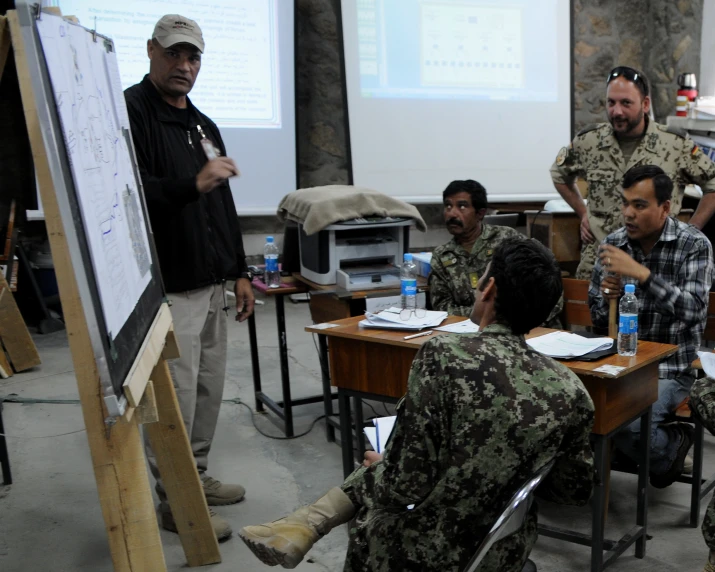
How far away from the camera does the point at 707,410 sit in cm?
177

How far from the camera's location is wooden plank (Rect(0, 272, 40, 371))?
414cm

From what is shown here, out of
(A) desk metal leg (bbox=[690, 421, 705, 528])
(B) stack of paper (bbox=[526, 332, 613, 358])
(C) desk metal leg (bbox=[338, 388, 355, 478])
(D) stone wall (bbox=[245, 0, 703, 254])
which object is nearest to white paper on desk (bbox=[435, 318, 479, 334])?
(B) stack of paper (bbox=[526, 332, 613, 358])

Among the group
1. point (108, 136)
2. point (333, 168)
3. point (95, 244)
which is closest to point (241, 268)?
point (108, 136)

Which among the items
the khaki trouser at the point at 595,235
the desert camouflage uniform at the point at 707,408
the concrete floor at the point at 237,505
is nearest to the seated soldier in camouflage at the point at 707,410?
the desert camouflage uniform at the point at 707,408

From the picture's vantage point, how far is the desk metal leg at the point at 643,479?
7.42 ft

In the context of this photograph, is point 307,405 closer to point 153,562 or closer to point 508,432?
point 153,562

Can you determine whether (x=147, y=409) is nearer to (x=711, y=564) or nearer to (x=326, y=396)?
(x=711, y=564)

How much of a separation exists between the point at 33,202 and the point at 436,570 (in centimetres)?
136

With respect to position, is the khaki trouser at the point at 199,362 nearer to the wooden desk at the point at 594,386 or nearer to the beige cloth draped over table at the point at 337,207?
the wooden desk at the point at 594,386

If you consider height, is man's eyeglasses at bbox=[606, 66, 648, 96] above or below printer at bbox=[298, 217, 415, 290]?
above

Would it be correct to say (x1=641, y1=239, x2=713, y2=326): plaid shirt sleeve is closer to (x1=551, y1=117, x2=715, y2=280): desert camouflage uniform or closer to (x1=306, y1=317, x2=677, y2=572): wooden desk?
(x1=306, y1=317, x2=677, y2=572): wooden desk

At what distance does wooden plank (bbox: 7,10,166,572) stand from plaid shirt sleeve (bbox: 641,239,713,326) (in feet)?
5.83

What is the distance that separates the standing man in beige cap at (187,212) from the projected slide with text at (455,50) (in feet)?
11.5

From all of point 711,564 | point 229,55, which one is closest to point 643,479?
point 711,564
